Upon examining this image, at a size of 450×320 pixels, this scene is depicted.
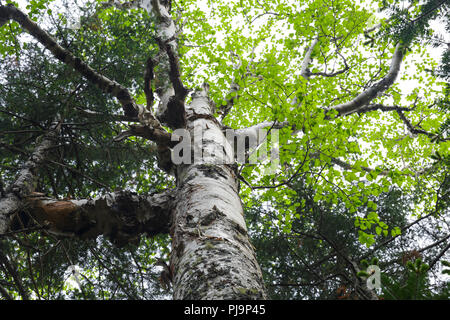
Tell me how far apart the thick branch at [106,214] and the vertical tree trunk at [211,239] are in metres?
0.30

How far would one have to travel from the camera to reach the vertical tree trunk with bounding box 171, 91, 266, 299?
1.34 m

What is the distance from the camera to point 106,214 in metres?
2.48

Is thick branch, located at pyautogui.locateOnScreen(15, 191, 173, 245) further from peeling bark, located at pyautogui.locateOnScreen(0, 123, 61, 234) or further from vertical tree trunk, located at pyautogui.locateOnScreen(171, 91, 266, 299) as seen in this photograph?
vertical tree trunk, located at pyautogui.locateOnScreen(171, 91, 266, 299)

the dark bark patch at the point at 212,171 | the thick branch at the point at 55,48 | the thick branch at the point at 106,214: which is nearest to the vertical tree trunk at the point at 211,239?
the dark bark patch at the point at 212,171

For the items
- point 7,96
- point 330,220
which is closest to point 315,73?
point 330,220

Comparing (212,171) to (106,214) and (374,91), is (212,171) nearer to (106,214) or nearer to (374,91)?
(106,214)

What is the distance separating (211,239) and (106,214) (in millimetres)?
1267

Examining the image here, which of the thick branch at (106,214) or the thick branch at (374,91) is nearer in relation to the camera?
the thick branch at (106,214)

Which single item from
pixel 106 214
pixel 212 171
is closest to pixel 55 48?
pixel 106 214

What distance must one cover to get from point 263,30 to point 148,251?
321 inches

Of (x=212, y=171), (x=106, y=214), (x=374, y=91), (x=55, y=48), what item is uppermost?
(x=374, y=91)

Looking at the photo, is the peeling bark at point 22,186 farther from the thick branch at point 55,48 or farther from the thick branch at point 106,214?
the thick branch at point 55,48

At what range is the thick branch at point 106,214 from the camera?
2.45 metres

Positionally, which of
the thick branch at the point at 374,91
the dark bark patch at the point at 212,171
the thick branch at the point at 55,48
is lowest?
the dark bark patch at the point at 212,171
